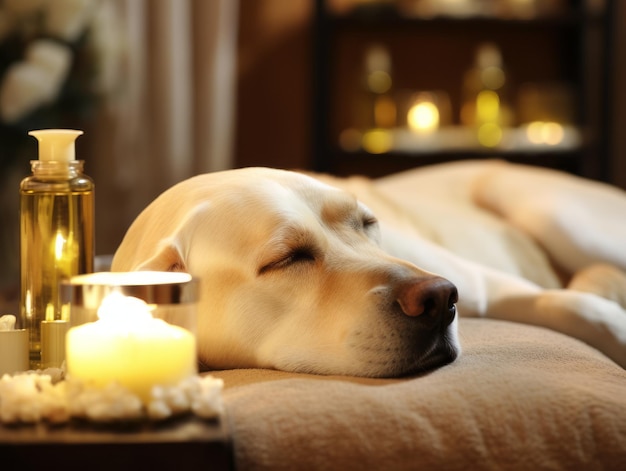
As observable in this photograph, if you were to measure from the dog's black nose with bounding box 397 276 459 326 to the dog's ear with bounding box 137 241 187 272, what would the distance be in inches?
14.7

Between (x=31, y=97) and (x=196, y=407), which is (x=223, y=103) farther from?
(x=196, y=407)

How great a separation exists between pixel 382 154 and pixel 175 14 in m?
1.22

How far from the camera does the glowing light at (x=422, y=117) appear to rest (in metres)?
4.48

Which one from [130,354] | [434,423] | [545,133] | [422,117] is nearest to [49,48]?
[422,117]

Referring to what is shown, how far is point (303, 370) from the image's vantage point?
4.39ft

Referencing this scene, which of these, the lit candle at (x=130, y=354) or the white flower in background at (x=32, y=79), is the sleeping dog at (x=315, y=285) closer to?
the lit candle at (x=130, y=354)

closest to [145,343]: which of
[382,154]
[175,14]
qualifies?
[175,14]

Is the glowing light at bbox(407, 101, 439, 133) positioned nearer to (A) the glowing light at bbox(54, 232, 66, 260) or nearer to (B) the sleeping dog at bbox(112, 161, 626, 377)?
(B) the sleeping dog at bbox(112, 161, 626, 377)

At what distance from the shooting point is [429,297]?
1268 millimetres

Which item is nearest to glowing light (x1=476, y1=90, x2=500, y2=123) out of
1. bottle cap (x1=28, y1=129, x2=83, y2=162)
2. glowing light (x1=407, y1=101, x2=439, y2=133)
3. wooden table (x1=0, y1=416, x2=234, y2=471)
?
glowing light (x1=407, y1=101, x2=439, y2=133)

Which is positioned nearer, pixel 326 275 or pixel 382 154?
pixel 326 275

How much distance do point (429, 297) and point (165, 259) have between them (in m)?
0.43

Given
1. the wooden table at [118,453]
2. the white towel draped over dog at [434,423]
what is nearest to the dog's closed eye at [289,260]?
the white towel draped over dog at [434,423]

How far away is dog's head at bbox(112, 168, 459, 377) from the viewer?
129cm
